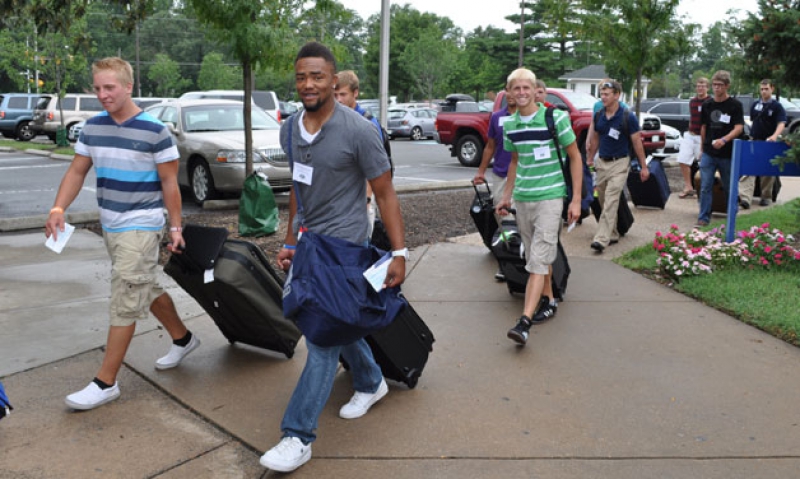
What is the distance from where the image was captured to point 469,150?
19484mm

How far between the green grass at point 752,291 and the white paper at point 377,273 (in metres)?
3.21

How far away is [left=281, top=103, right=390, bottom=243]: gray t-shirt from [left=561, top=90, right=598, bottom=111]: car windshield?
14.9m

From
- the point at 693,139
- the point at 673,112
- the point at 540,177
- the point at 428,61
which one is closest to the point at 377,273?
the point at 540,177

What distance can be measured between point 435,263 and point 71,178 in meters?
4.01

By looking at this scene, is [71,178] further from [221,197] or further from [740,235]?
[221,197]

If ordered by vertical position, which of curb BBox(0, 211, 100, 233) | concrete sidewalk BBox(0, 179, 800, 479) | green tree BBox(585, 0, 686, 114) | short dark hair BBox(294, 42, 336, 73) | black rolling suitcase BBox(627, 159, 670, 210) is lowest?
concrete sidewalk BBox(0, 179, 800, 479)

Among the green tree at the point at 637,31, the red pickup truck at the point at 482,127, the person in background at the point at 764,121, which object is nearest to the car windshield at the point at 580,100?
the red pickup truck at the point at 482,127

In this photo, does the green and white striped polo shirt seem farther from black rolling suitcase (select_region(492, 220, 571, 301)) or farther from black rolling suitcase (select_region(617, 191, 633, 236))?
black rolling suitcase (select_region(617, 191, 633, 236))

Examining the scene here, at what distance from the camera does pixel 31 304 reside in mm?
6141

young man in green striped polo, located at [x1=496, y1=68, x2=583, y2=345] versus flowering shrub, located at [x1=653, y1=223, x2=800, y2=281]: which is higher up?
young man in green striped polo, located at [x1=496, y1=68, x2=583, y2=345]

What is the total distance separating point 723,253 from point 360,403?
446 cm

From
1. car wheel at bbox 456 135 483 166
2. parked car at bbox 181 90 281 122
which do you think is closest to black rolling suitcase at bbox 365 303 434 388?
car wheel at bbox 456 135 483 166

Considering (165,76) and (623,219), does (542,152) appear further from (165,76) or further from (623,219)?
(165,76)

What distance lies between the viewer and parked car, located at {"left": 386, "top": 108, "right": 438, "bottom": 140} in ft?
108
